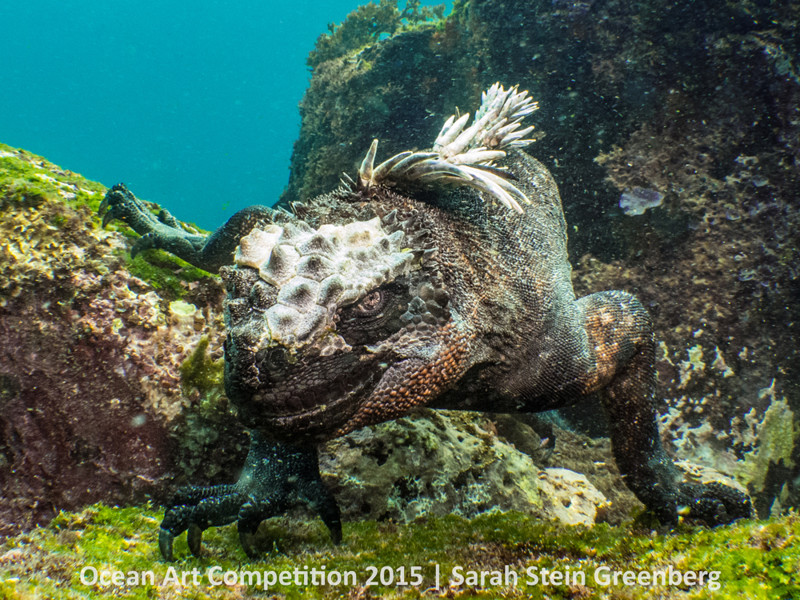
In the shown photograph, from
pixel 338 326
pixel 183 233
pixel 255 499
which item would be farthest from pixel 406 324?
pixel 183 233

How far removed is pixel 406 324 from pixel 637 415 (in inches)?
71.6

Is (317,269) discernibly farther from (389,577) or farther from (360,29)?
(360,29)

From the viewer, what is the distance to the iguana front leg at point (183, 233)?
9.77 ft

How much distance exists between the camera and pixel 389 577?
1816mm

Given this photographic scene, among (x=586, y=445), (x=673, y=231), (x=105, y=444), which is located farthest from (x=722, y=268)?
(x=105, y=444)

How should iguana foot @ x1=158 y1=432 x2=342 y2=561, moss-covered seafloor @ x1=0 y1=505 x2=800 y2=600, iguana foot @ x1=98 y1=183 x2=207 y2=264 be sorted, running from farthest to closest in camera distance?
iguana foot @ x1=98 y1=183 x2=207 y2=264 → iguana foot @ x1=158 y1=432 x2=342 y2=561 → moss-covered seafloor @ x1=0 y1=505 x2=800 y2=600

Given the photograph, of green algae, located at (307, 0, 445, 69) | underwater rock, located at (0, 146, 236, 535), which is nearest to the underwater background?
underwater rock, located at (0, 146, 236, 535)

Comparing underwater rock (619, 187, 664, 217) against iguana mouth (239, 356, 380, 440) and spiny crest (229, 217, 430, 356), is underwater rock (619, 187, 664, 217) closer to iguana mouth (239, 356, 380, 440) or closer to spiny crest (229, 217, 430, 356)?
spiny crest (229, 217, 430, 356)

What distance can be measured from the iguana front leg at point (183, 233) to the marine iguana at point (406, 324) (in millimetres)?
12

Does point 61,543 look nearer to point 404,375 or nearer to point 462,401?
point 404,375

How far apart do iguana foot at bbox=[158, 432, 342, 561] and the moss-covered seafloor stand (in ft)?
0.36

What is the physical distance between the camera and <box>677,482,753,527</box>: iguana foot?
2.56 m

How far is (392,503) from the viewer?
2.71 m

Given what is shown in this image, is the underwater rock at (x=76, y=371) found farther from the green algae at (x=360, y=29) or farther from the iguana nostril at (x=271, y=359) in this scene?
the green algae at (x=360, y=29)
